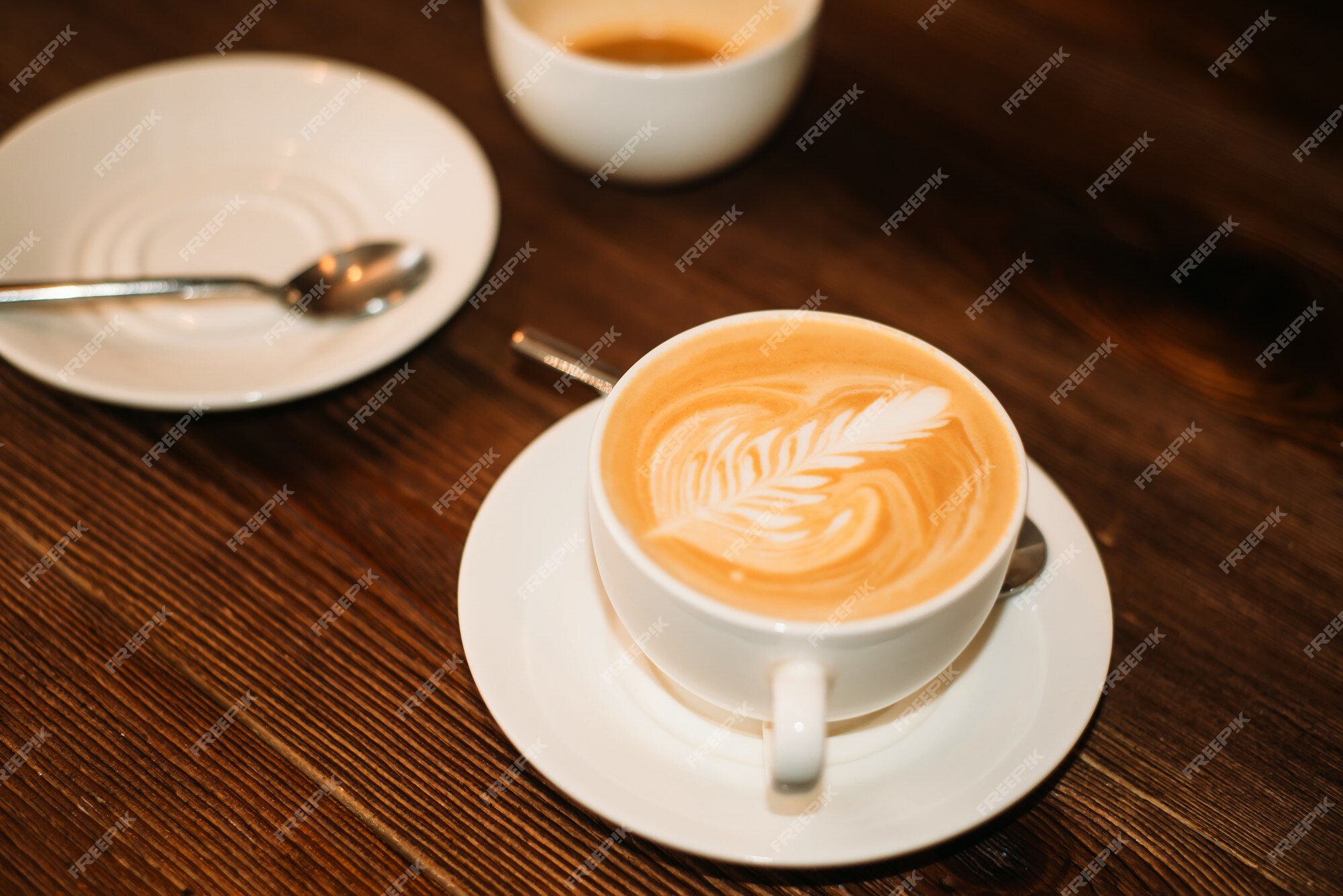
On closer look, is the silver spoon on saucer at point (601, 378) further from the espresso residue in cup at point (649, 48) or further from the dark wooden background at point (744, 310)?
the espresso residue in cup at point (649, 48)

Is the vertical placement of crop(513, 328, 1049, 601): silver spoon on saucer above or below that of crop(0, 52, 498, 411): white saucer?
below

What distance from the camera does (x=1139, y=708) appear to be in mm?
758

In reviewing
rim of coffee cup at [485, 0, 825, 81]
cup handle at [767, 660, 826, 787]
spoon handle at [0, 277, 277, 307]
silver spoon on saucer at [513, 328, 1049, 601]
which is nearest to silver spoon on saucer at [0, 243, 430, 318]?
spoon handle at [0, 277, 277, 307]

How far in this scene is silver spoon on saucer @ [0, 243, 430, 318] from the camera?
0.94 metres

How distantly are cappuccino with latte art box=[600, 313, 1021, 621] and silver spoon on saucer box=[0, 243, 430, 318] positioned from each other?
396 mm

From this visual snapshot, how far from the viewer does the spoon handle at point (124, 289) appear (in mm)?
886

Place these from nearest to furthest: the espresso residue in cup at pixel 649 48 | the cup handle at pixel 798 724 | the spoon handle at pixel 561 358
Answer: the cup handle at pixel 798 724 < the spoon handle at pixel 561 358 < the espresso residue in cup at pixel 649 48

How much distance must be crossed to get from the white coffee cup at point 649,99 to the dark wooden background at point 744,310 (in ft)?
0.21

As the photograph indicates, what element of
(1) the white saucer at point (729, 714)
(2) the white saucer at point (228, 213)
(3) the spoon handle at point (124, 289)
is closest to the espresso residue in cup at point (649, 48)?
(2) the white saucer at point (228, 213)

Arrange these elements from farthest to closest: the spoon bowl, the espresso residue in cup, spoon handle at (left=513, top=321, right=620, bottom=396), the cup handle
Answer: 1. the espresso residue in cup
2. the spoon bowl
3. spoon handle at (left=513, top=321, right=620, bottom=396)
4. the cup handle

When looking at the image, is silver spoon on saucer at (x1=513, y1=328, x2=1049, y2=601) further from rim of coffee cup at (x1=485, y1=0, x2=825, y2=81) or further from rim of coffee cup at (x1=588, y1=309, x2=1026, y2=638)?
rim of coffee cup at (x1=485, y1=0, x2=825, y2=81)

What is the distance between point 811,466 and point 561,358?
312 millimetres

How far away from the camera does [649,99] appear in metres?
0.99

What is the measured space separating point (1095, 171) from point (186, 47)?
114 cm
